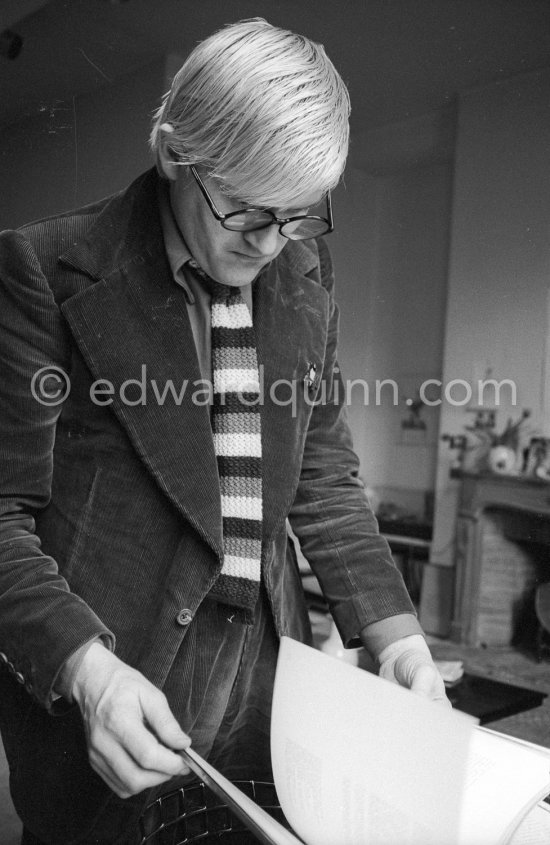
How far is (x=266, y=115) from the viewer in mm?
633

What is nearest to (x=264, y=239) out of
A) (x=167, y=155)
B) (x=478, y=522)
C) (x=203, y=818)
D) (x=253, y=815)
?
(x=167, y=155)

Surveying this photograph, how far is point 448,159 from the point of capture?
1221 millimetres

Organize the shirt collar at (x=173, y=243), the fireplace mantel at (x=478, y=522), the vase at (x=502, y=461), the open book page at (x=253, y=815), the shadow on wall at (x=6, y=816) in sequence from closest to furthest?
the open book page at (x=253, y=815) → the shirt collar at (x=173, y=243) → the shadow on wall at (x=6, y=816) → the fireplace mantel at (x=478, y=522) → the vase at (x=502, y=461)

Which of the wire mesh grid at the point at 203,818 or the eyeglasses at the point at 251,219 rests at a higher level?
the eyeglasses at the point at 251,219

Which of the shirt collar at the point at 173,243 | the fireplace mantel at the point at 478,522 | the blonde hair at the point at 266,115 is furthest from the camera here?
the fireplace mantel at the point at 478,522

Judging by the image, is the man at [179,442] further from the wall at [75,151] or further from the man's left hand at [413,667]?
the wall at [75,151]

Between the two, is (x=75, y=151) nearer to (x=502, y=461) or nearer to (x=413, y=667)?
(x=413, y=667)

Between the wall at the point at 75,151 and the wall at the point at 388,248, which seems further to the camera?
the wall at the point at 388,248

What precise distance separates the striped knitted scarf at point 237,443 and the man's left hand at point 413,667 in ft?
0.51

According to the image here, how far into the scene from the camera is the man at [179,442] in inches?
25.5

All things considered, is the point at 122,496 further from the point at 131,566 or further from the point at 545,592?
the point at 545,592

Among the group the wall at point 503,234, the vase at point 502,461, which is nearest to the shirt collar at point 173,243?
the wall at point 503,234

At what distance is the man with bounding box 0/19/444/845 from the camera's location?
0.65 meters

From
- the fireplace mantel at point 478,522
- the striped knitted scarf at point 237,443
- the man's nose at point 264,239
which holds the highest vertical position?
the man's nose at point 264,239
